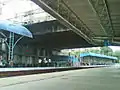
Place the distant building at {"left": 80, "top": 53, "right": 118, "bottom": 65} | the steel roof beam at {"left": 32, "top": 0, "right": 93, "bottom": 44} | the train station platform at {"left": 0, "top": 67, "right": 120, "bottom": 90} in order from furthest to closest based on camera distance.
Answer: the distant building at {"left": 80, "top": 53, "right": 118, "bottom": 65}
the steel roof beam at {"left": 32, "top": 0, "right": 93, "bottom": 44}
the train station platform at {"left": 0, "top": 67, "right": 120, "bottom": 90}

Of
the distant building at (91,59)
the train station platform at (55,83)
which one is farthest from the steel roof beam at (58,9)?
the distant building at (91,59)

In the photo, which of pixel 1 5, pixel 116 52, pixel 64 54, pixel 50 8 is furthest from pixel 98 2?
pixel 116 52

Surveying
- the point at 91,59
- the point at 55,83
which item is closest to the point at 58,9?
the point at 55,83

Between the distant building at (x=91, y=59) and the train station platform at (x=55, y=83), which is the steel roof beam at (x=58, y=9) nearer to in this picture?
the train station platform at (x=55, y=83)

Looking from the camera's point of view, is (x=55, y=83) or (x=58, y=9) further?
(x=58, y=9)

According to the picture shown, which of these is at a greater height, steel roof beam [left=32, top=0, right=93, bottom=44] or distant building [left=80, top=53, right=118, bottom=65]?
steel roof beam [left=32, top=0, right=93, bottom=44]

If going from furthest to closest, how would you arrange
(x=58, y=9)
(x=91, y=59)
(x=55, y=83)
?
(x=91, y=59) < (x=58, y=9) < (x=55, y=83)

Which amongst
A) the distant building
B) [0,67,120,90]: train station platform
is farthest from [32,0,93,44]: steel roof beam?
the distant building

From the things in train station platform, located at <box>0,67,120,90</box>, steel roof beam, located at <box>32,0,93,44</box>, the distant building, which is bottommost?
train station platform, located at <box>0,67,120,90</box>

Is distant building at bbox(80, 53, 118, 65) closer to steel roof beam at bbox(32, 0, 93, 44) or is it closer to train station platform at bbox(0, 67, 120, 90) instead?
steel roof beam at bbox(32, 0, 93, 44)

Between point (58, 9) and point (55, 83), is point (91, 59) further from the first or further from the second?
point (55, 83)

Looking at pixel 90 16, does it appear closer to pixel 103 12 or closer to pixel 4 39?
pixel 103 12

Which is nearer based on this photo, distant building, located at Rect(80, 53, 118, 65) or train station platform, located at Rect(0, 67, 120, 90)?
train station platform, located at Rect(0, 67, 120, 90)

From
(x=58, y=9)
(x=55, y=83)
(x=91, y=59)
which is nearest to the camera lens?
(x=55, y=83)
